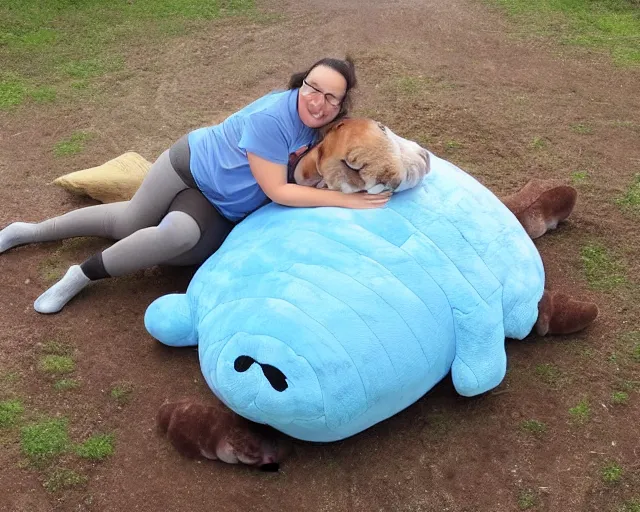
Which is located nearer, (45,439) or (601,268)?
(45,439)

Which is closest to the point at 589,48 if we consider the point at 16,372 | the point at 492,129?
the point at 492,129

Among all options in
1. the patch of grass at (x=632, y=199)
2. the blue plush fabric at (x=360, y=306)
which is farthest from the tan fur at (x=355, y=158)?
the patch of grass at (x=632, y=199)

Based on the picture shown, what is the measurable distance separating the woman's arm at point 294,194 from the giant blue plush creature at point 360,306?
0.04 meters

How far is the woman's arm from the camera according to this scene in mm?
2920

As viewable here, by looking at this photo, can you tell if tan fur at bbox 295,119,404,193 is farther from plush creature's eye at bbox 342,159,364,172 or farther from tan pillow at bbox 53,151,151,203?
tan pillow at bbox 53,151,151,203

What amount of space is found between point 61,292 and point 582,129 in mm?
3580

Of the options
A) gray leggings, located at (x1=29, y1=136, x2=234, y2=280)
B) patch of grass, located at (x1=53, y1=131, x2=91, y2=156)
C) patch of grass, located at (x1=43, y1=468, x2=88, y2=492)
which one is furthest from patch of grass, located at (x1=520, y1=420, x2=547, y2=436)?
patch of grass, located at (x1=53, y1=131, x2=91, y2=156)

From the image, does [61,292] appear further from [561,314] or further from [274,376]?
[561,314]

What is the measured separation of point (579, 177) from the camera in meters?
4.63

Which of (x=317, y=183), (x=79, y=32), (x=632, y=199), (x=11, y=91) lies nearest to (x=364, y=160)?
(x=317, y=183)

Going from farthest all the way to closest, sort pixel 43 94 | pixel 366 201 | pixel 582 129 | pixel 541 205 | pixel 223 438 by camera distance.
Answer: pixel 43 94 < pixel 582 129 < pixel 541 205 < pixel 366 201 < pixel 223 438

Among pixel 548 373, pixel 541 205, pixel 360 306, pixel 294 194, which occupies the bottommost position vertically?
pixel 548 373

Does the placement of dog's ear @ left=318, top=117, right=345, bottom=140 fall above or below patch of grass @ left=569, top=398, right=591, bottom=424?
above

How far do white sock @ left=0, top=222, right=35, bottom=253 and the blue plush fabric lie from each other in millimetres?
1268
